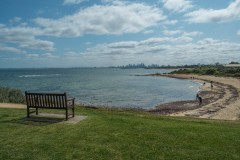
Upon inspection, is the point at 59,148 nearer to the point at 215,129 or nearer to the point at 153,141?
the point at 153,141

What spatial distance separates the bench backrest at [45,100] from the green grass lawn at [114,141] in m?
0.92

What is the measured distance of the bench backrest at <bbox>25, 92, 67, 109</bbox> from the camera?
10590 mm

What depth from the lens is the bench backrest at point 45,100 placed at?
34.7 ft

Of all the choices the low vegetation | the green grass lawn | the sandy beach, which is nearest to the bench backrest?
the green grass lawn

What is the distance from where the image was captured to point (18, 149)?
7035mm

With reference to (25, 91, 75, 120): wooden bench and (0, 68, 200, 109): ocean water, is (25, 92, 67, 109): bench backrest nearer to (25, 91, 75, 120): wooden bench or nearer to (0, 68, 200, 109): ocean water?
(25, 91, 75, 120): wooden bench

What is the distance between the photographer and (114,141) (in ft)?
25.3

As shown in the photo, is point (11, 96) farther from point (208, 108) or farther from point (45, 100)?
point (208, 108)

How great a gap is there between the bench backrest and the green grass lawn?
3.03 ft

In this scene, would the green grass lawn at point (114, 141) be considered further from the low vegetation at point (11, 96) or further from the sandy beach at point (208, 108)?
the sandy beach at point (208, 108)

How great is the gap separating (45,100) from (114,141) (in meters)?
4.13

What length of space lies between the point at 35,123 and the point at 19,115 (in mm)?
1973

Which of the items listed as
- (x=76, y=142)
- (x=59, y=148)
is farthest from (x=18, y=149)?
(x=76, y=142)

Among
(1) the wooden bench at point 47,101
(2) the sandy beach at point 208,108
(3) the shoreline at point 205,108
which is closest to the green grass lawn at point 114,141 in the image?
(1) the wooden bench at point 47,101
